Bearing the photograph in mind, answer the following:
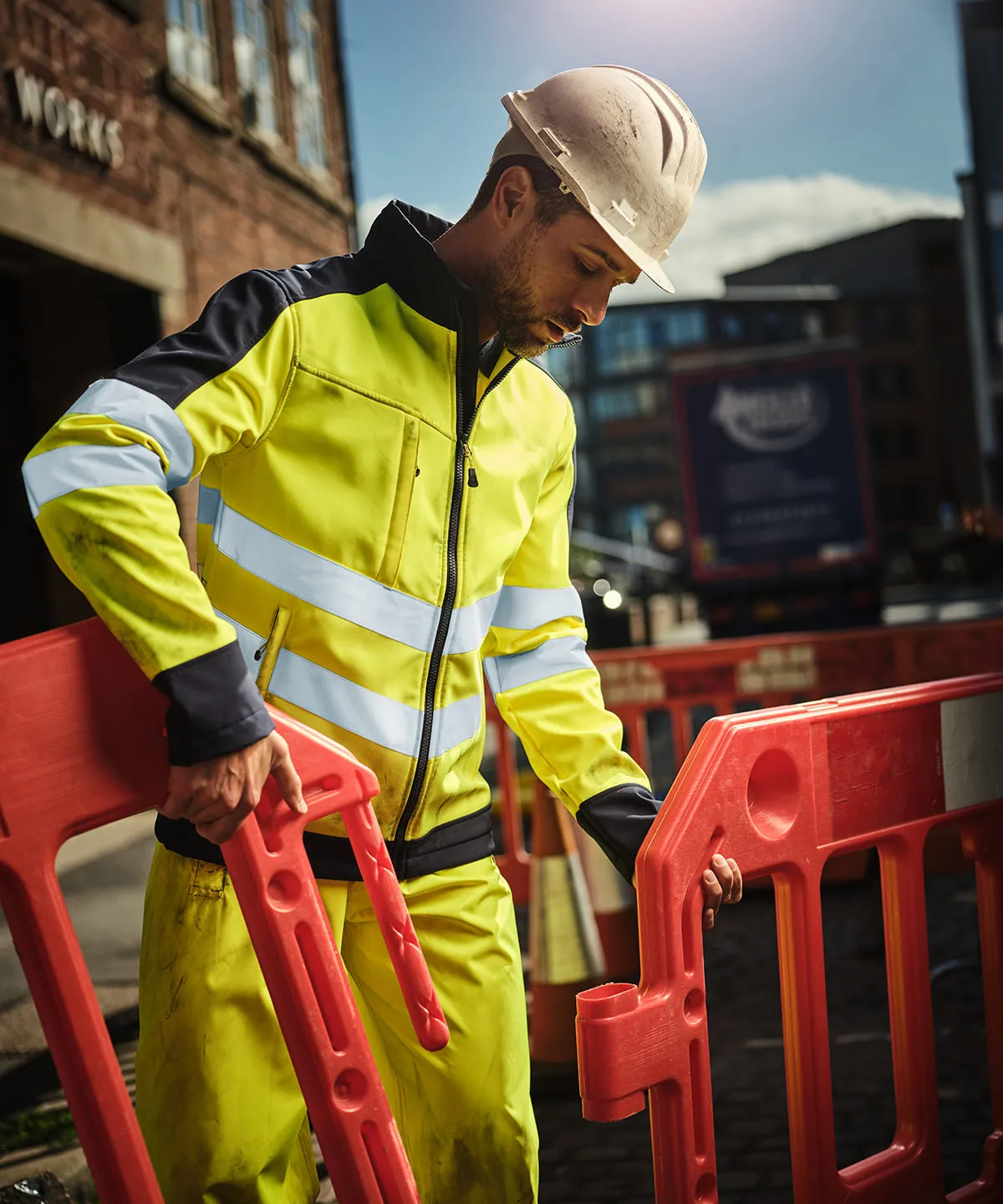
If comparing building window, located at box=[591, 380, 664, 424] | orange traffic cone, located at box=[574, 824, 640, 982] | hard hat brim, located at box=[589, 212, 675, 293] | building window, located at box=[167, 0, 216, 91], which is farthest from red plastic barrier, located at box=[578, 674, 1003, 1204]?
building window, located at box=[591, 380, 664, 424]

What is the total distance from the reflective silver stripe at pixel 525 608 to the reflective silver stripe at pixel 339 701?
0.39m

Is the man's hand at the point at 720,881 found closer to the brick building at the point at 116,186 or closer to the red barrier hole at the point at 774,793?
the red barrier hole at the point at 774,793

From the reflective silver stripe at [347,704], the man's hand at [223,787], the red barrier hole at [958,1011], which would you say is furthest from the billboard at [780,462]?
the man's hand at [223,787]

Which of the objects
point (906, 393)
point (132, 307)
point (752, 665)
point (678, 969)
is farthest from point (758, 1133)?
point (906, 393)

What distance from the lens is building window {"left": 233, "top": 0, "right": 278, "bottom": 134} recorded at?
11.0 metres

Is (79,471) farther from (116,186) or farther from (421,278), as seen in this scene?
(116,186)

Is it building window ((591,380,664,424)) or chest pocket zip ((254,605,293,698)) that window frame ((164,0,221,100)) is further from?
building window ((591,380,664,424))

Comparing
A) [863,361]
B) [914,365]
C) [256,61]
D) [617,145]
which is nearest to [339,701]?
[617,145]

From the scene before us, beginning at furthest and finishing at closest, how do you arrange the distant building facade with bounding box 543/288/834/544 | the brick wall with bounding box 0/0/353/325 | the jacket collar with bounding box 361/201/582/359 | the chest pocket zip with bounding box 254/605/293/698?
1. the distant building facade with bounding box 543/288/834/544
2. the brick wall with bounding box 0/0/353/325
3. the jacket collar with bounding box 361/201/582/359
4. the chest pocket zip with bounding box 254/605/293/698

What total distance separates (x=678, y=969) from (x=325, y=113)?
1274cm

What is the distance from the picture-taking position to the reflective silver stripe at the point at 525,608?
7.91ft

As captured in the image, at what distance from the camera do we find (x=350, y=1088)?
5.81 feet

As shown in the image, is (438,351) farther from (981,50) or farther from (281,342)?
(981,50)

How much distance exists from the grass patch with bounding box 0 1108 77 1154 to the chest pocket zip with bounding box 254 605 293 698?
84.1 inches
